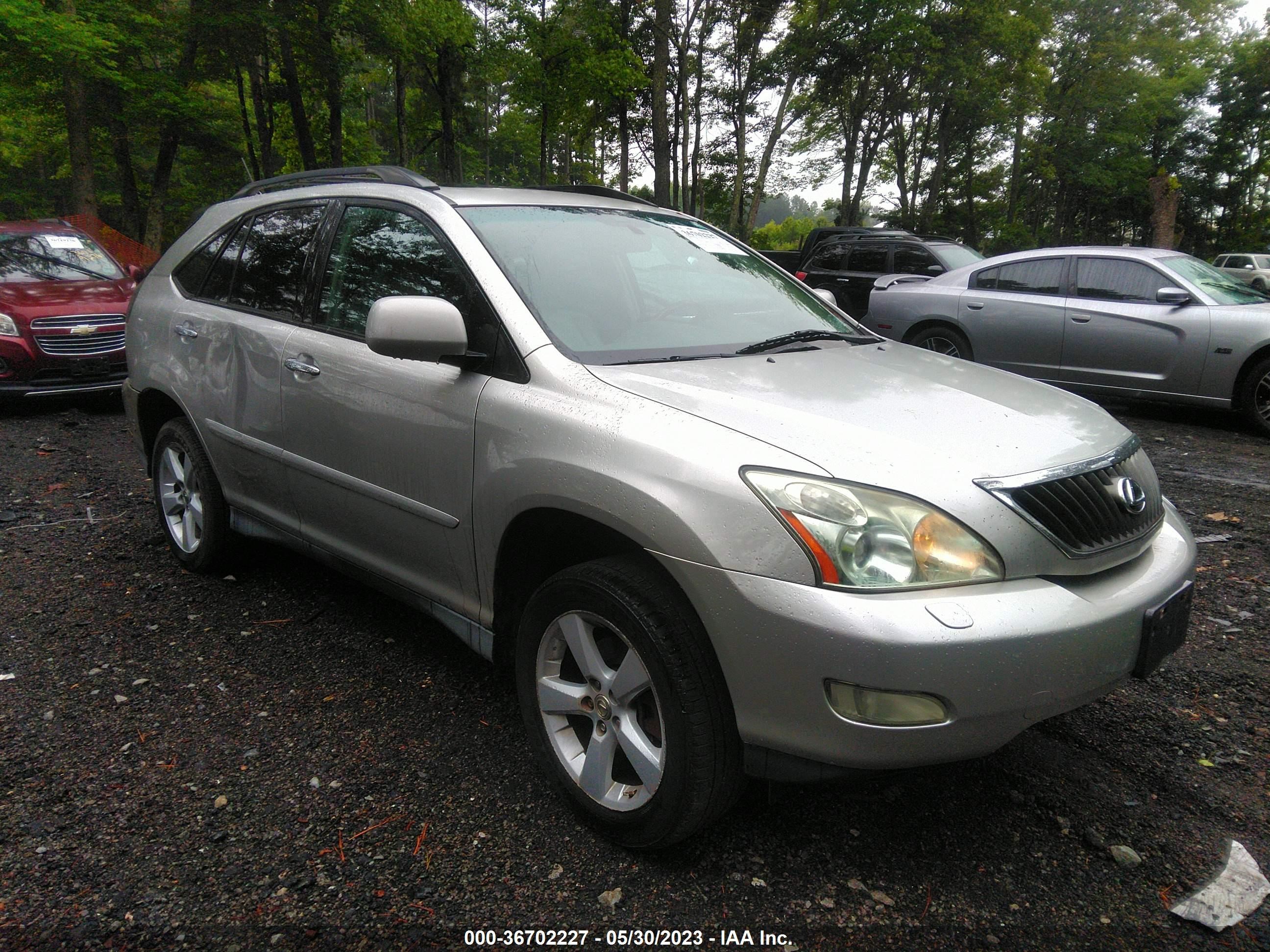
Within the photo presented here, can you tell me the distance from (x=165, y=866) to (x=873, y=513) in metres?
1.94

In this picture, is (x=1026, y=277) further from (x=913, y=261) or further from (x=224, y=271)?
(x=224, y=271)

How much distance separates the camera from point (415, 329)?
2.42 metres

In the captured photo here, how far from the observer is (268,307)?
3.52 m

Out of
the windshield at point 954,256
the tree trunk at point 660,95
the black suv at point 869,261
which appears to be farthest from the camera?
the tree trunk at point 660,95

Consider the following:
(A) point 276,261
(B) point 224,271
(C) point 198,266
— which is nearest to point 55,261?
(C) point 198,266

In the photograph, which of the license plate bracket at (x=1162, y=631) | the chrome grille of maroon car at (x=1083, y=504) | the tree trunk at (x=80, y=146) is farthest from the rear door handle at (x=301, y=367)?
the tree trunk at (x=80, y=146)

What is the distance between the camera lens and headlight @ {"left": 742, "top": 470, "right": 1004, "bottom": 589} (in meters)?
1.86

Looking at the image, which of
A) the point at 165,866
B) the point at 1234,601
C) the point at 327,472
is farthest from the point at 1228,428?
the point at 165,866

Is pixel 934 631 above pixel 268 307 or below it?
below

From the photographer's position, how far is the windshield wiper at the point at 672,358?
2527 millimetres

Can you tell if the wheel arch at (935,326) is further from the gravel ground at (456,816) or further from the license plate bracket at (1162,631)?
the license plate bracket at (1162,631)

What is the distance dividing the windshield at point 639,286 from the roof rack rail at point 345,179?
1.39ft

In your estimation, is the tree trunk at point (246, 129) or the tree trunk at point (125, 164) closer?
the tree trunk at point (125, 164)

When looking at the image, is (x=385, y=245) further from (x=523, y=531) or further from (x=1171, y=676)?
(x=1171, y=676)
